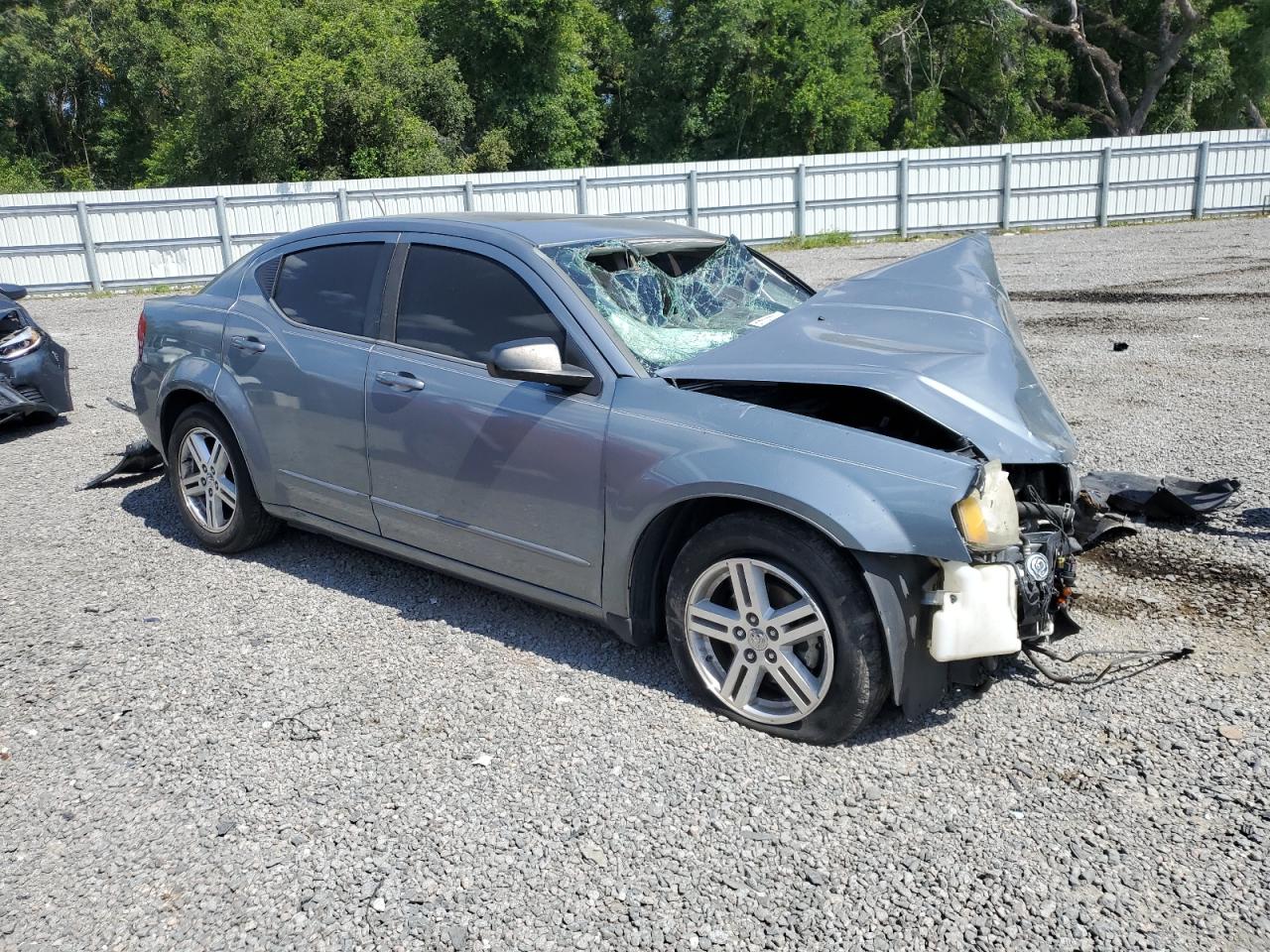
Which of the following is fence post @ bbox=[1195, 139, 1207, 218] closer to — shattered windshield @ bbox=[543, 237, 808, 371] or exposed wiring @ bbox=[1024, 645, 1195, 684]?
shattered windshield @ bbox=[543, 237, 808, 371]

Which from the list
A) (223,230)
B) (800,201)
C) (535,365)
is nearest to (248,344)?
(535,365)

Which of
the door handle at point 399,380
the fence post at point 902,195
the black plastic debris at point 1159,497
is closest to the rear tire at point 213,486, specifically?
the door handle at point 399,380

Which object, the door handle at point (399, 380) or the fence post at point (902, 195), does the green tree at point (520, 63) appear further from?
the door handle at point (399, 380)

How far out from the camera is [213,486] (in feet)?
17.9

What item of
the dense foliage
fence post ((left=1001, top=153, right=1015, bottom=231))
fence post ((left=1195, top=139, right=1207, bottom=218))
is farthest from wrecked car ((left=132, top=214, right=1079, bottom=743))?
the dense foliage

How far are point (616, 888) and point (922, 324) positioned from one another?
243 cm

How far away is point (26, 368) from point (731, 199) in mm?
18074

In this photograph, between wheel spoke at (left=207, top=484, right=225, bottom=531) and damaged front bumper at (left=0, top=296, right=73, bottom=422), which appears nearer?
wheel spoke at (left=207, top=484, right=225, bottom=531)

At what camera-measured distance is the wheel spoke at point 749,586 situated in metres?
3.53

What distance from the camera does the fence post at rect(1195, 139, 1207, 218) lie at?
25.1 metres

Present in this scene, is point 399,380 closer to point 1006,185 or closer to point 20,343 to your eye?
point 20,343

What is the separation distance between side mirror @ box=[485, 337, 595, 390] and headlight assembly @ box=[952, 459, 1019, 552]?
144 cm

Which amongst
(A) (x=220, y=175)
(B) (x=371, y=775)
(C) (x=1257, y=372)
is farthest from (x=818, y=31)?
(B) (x=371, y=775)

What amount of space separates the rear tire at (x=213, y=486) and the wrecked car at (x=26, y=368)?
3.38 m
